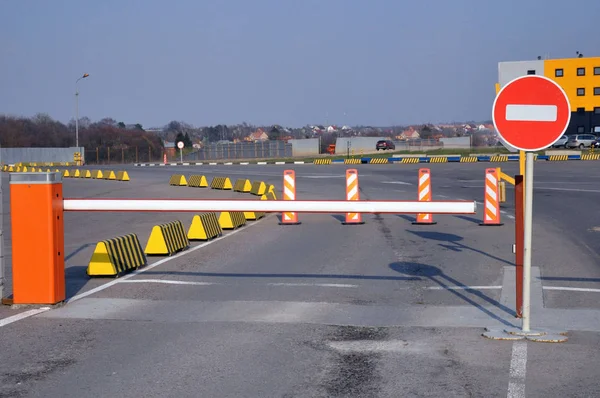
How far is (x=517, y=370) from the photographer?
20.4 ft

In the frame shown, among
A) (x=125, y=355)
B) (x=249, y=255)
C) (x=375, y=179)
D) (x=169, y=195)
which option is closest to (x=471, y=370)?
(x=125, y=355)

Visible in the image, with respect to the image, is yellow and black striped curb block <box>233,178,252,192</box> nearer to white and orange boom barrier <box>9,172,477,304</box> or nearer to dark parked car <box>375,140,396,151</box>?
white and orange boom barrier <box>9,172,477,304</box>

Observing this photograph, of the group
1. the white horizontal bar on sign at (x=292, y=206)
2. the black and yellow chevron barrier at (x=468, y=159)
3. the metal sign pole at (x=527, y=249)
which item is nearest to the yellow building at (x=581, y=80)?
the black and yellow chevron barrier at (x=468, y=159)

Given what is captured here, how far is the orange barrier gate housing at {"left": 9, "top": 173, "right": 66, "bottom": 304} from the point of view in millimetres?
8500

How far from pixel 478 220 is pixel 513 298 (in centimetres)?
1035

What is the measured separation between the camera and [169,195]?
30.6 meters

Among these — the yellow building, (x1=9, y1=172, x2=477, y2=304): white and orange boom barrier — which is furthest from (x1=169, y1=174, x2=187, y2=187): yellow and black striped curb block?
the yellow building

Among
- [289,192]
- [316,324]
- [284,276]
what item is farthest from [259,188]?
[316,324]

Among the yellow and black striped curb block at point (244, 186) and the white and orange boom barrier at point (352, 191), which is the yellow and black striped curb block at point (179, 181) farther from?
the white and orange boom barrier at point (352, 191)

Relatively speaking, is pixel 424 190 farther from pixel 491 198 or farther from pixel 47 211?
pixel 47 211

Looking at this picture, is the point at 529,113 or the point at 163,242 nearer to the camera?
the point at 529,113

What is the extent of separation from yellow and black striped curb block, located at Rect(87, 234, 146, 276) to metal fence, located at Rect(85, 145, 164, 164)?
77232 mm

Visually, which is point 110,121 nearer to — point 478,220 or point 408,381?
point 478,220

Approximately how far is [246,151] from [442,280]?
84577mm
